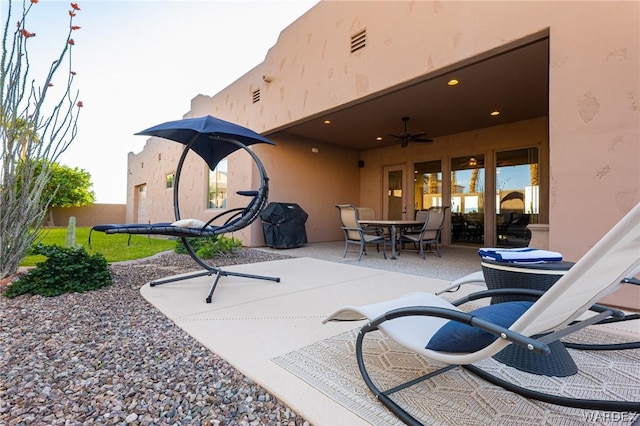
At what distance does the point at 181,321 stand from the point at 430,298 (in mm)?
1691

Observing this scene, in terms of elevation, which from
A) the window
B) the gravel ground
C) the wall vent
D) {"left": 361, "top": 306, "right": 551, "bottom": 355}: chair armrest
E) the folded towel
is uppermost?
the wall vent

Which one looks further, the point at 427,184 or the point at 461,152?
the point at 427,184

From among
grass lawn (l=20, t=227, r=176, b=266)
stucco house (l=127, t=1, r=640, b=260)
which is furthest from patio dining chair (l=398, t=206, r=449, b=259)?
grass lawn (l=20, t=227, r=176, b=266)

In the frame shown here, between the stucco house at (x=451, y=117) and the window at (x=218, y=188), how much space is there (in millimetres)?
61

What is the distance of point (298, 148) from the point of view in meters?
7.62

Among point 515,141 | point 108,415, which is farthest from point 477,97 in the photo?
point 108,415

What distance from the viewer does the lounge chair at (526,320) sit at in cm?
80

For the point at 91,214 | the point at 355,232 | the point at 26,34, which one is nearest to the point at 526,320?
the point at 26,34

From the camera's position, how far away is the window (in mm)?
7840

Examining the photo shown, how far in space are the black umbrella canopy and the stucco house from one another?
6.74ft

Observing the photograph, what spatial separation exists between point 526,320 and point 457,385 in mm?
638

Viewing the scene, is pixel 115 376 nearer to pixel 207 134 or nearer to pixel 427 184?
pixel 207 134

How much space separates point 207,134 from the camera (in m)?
3.34

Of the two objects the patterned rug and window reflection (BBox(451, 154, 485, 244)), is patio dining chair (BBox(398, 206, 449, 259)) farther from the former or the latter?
the patterned rug
